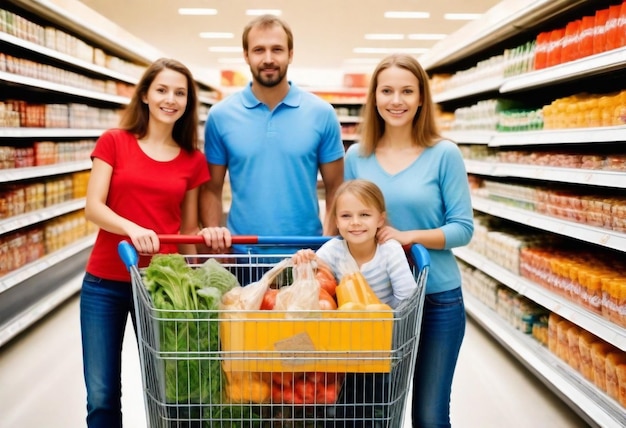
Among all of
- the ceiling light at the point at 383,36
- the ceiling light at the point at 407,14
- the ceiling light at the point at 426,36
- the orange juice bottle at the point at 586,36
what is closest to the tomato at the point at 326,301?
the orange juice bottle at the point at 586,36

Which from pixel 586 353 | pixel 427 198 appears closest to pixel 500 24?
pixel 586 353

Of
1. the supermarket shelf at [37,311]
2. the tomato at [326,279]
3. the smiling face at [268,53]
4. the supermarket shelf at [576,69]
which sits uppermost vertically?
the supermarket shelf at [576,69]

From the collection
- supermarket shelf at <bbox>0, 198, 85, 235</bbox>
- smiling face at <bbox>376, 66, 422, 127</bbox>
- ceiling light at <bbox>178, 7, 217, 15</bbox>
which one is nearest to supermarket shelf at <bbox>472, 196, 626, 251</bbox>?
smiling face at <bbox>376, 66, 422, 127</bbox>

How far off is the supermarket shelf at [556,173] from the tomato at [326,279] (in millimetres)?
1640

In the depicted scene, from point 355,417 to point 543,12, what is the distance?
10.5 ft

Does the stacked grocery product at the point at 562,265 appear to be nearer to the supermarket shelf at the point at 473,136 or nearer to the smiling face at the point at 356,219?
the supermarket shelf at the point at 473,136

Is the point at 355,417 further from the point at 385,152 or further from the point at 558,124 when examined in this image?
the point at 558,124

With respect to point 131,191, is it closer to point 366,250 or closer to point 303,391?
point 366,250

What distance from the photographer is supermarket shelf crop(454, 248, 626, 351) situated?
277cm

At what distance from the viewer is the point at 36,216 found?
4543mm

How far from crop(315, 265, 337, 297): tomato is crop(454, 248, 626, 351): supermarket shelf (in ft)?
5.30

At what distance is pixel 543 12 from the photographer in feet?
12.5

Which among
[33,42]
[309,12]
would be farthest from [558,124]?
[309,12]

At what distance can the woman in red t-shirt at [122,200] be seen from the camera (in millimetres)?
2043
